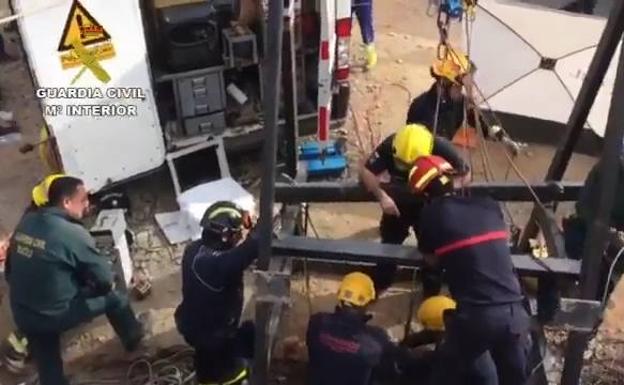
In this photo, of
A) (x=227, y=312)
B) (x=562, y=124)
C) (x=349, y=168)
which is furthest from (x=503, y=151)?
(x=227, y=312)

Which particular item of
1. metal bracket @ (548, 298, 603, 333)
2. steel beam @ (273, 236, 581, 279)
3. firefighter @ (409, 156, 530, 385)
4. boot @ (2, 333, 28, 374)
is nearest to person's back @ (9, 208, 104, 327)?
boot @ (2, 333, 28, 374)

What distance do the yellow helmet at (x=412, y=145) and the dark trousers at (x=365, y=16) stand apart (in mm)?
2951

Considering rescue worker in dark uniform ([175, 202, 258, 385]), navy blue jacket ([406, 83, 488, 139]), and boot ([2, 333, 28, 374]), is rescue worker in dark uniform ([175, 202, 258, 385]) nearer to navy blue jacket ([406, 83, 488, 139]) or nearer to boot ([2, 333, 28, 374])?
boot ([2, 333, 28, 374])

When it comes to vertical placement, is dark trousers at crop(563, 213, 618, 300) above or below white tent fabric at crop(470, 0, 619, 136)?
below

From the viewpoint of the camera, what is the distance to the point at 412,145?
19.6 feet

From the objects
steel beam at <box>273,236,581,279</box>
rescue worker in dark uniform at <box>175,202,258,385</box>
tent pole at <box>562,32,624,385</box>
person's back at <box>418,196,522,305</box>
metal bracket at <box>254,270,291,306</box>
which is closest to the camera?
tent pole at <box>562,32,624,385</box>

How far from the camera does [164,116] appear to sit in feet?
24.8

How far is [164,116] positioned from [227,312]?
2359 millimetres

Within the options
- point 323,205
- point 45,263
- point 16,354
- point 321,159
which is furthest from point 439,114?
point 16,354

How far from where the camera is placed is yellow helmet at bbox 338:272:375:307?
5375mm

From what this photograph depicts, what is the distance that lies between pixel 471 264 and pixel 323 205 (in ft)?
9.11

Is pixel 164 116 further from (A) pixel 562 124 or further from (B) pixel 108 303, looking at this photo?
(A) pixel 562 124

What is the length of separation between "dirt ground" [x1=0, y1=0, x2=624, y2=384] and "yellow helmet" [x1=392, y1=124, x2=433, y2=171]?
4.45 feet

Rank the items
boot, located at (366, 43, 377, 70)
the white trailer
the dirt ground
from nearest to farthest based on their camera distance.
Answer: the white trailer → the dirt ground → boot, located at (366, 43, 377, 70)
